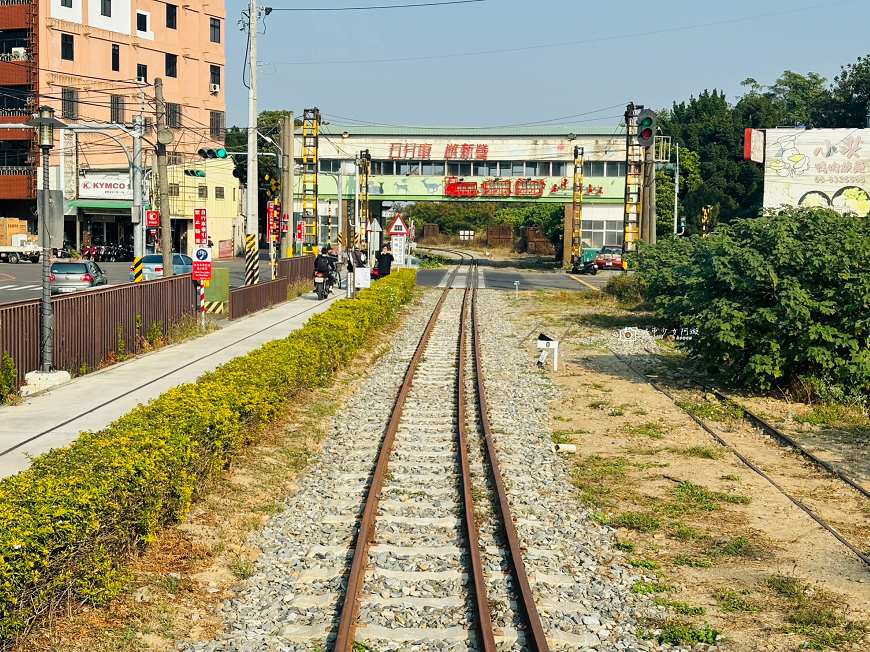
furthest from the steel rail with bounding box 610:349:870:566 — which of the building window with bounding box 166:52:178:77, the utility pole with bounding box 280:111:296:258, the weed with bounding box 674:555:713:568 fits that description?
the building window with bounding box 166:52:178:77

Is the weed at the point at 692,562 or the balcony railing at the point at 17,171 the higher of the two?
the balcony railing at the point at 17,171

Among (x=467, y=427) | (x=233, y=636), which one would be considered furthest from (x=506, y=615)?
(x=467, y=427)

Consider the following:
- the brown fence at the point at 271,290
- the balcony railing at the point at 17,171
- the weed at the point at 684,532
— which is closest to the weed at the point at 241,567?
the weed at the point at 684,532

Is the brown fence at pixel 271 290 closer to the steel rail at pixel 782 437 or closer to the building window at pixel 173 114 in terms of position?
the steel rail at pixel 782 437

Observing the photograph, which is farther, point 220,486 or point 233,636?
point 220,486

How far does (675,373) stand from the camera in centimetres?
1956

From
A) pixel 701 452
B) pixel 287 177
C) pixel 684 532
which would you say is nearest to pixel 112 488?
pixel 684 532

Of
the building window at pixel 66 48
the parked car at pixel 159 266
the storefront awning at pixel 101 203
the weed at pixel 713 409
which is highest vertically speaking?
the building window at pixel 66 48

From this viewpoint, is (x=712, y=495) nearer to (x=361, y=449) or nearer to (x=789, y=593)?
(x=789, y=593)

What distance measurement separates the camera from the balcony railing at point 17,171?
65562 mm

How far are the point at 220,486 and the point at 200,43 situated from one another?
225 feet

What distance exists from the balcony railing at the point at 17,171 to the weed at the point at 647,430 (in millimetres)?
60570

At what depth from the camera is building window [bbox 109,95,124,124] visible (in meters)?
67.4

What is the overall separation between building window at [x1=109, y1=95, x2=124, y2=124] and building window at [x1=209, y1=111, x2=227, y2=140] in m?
6.96
